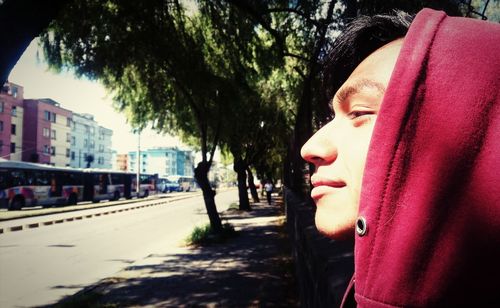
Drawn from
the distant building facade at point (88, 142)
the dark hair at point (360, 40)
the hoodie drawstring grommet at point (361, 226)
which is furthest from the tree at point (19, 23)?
the distant building facade at point (88, 142)

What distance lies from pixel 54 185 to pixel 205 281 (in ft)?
80.2

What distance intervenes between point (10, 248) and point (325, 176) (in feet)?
47.0

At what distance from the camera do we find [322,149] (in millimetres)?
824

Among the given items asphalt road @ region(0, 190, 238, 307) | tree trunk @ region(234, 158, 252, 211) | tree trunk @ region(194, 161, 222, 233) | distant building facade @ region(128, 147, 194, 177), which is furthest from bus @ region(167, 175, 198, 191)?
tree trunk @ region(194, 161, 222, 233)

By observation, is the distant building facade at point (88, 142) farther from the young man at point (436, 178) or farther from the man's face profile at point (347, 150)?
the young man at point (436, 178)

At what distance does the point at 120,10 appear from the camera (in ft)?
27.0

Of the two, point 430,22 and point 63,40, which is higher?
point 63,40

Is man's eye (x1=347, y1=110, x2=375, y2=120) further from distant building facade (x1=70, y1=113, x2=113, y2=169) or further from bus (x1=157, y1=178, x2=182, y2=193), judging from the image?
distant building facade (x1=70, y1=113, x2=113, y2=169)

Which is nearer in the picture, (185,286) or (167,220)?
(185,286)

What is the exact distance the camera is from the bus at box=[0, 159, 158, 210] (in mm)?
22719

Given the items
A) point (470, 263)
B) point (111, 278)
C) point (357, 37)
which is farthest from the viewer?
point (111, 278)

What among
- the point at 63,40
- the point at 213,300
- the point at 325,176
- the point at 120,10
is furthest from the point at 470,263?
the point at 63,40

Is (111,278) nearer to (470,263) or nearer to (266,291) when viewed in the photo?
(266,291)

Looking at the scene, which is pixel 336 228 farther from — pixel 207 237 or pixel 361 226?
pixel 207 237
